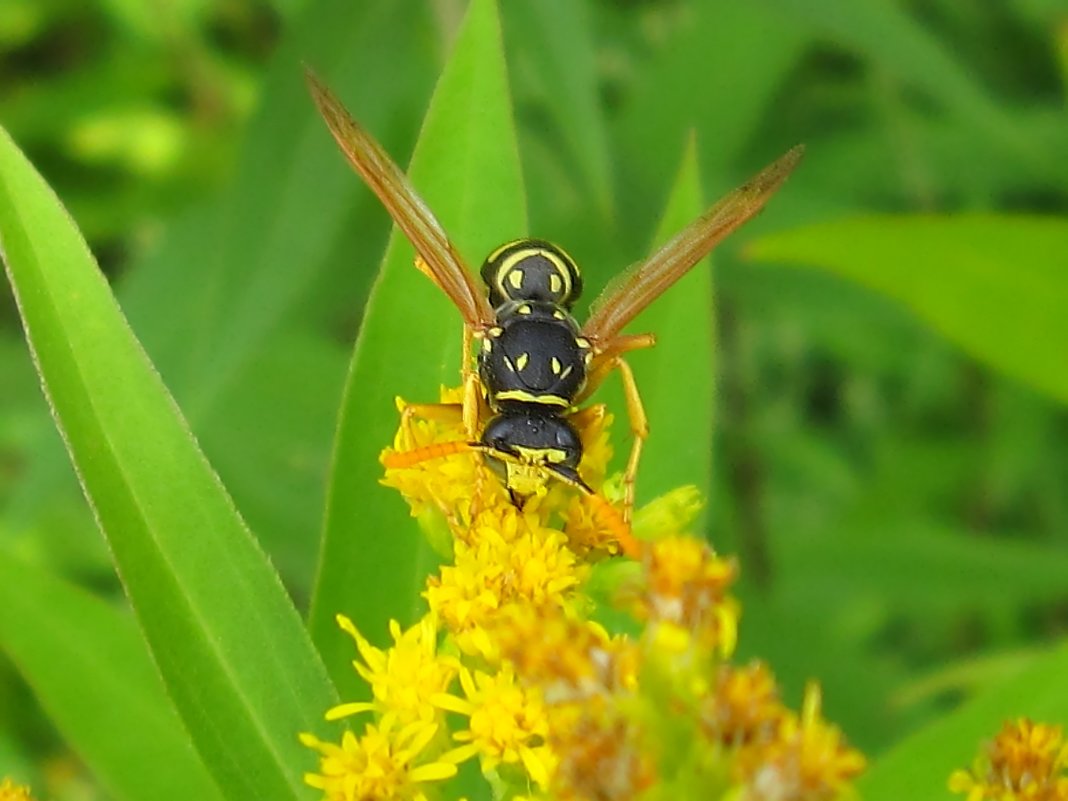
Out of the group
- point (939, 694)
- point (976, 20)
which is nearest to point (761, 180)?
point (939, 694)

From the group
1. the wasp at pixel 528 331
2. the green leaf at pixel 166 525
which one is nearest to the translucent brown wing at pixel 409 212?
the wasp at pixel 528 331

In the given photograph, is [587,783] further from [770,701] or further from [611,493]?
[611,493]

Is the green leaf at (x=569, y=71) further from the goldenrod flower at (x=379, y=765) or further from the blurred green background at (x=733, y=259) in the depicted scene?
the goldenrod flower at (x=379, y=765)

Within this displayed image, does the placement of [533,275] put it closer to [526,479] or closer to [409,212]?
[409,212]

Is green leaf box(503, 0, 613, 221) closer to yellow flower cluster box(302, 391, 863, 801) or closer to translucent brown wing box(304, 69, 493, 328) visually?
translucent brown wing box(304, 69, 493, 328)

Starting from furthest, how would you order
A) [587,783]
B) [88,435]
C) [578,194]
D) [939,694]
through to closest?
[939,694], [578,194], [88,435], [587,783]

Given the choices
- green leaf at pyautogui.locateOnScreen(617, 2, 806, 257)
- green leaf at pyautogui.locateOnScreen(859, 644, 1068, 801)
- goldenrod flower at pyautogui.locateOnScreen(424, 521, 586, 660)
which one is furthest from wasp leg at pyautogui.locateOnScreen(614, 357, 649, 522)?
green leaf at pyautogui.locateOnScreen(617, 2, 806, 257)
